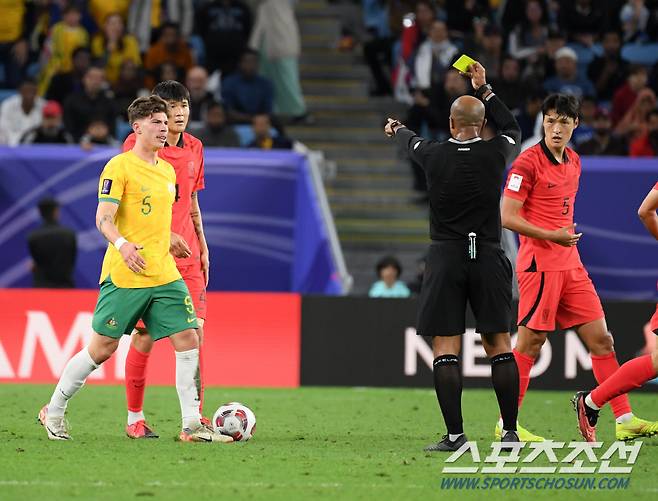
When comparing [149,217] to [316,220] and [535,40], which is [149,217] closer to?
[316,220]

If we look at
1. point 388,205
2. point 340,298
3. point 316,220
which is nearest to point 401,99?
point 388,205

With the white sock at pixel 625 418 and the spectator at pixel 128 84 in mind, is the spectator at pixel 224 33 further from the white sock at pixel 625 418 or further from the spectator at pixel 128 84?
the white sock at pixel 625 418

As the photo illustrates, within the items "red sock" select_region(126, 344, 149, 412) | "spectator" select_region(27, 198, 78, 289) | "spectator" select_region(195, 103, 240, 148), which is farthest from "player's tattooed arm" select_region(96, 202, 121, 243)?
"spectator" select_region(195, 103, 240, 148)

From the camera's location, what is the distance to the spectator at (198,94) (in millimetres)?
18391

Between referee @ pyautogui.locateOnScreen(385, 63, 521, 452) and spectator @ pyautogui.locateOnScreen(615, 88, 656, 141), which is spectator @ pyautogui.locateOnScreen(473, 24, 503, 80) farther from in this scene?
referee @ pyautogui.locateOnScreen(385, 63, 521, 452)

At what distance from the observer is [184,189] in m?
9.70

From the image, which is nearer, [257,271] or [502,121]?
[502,121]

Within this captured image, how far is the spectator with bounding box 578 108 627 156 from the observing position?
692 inches

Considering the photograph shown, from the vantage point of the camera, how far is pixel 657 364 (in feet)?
30.8

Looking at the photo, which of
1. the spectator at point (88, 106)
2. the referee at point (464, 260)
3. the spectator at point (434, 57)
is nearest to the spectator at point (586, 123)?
the spectator at point (434, 57)

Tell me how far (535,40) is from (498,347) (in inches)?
499

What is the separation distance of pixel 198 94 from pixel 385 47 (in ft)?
12.3

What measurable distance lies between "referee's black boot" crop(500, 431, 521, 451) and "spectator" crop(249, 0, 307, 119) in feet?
38.3

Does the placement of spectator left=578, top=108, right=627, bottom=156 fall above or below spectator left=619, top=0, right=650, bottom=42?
below
